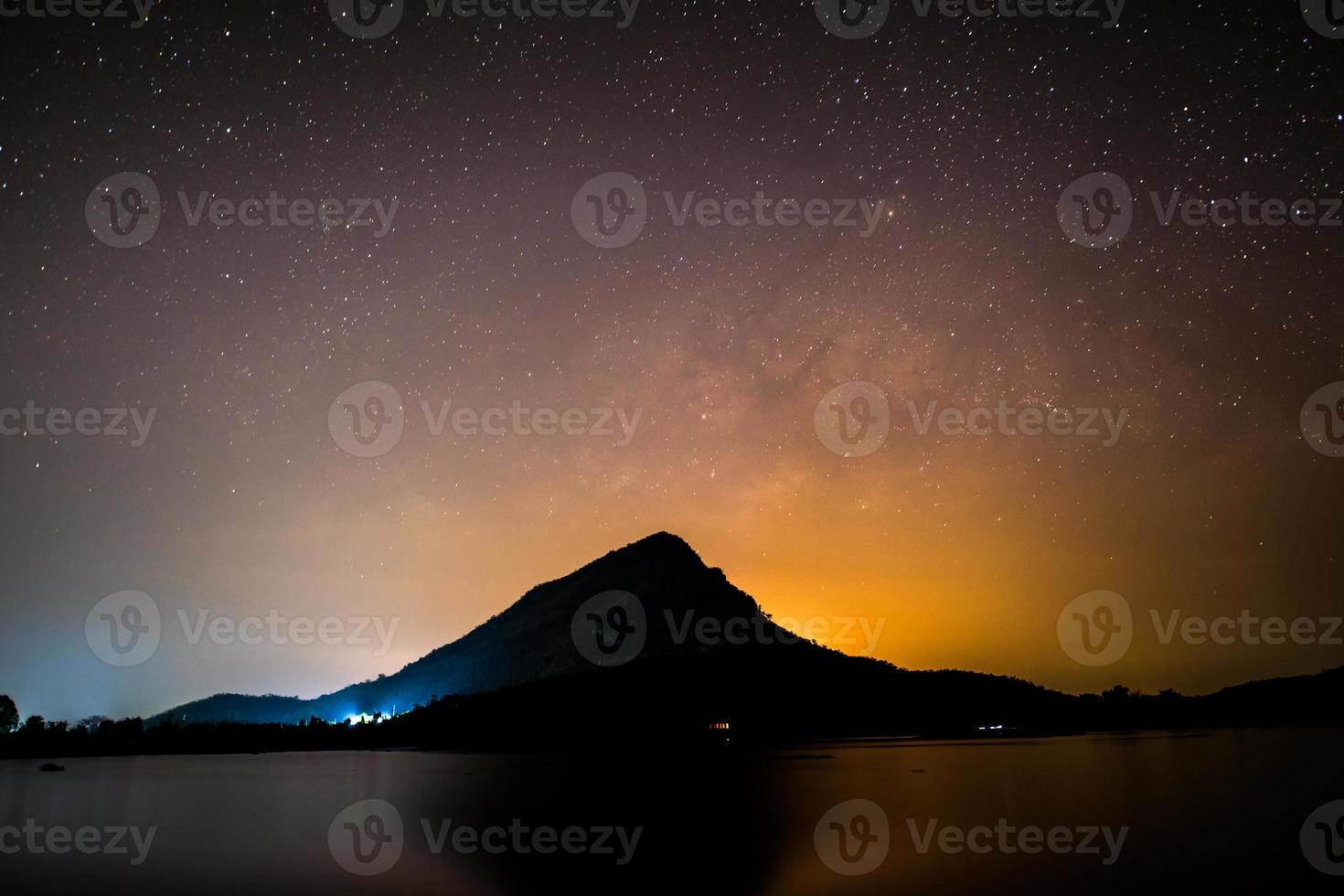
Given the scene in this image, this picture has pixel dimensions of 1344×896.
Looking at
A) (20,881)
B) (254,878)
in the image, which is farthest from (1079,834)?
(20,881)

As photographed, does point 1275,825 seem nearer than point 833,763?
Yes

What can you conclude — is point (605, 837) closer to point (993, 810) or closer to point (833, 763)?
point (993, 810)

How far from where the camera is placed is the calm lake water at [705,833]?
2342 cm

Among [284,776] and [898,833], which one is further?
[284,776]

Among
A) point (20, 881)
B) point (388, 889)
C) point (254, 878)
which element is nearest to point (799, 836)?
point (388, 889)

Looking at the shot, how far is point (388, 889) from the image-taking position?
23.2 meters

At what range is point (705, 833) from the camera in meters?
31.5

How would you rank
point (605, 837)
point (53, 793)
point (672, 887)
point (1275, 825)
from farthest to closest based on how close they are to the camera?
point (53, 793)
point (1275, 825)
point (605, 837)
point (672, 887)

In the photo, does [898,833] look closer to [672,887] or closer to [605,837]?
[605,837]

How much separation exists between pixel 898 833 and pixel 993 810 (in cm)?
1191

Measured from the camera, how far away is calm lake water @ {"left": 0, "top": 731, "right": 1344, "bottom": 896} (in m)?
23.4

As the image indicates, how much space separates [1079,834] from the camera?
31.4 meters

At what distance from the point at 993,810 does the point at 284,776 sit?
70.0 meters

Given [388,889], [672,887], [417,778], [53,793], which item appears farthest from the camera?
[417,778]
